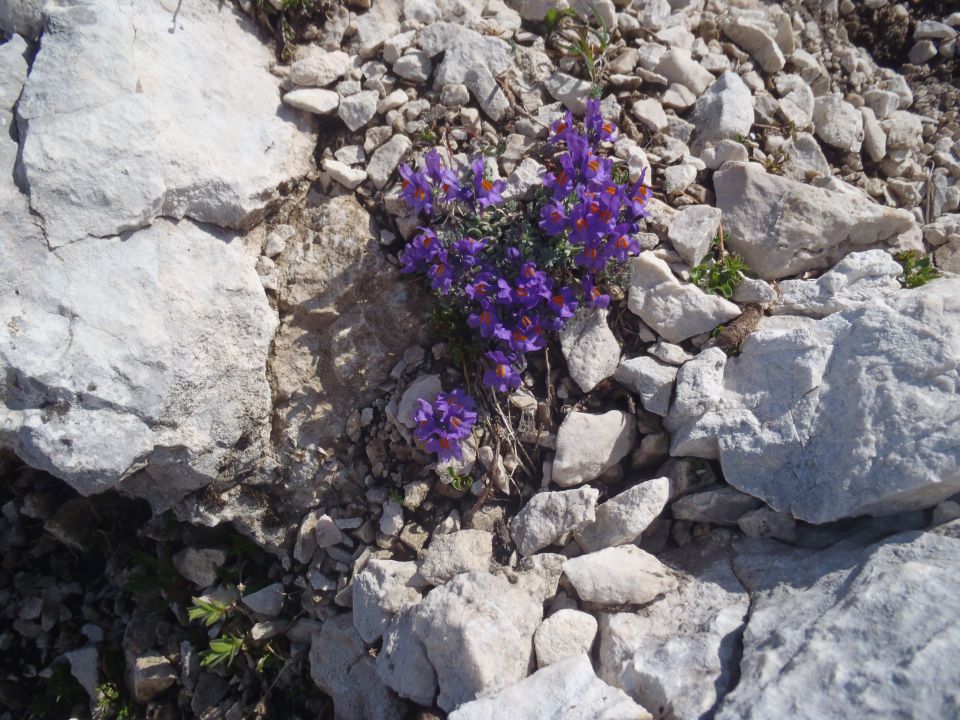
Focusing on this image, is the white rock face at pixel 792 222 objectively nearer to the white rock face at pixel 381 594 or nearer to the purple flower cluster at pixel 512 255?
the purple flower cluster at pixel 512 255

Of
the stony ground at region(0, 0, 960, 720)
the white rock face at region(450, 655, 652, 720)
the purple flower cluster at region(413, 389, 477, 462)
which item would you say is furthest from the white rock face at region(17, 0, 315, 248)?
the white rock face at region(450, 655, 652, 720)

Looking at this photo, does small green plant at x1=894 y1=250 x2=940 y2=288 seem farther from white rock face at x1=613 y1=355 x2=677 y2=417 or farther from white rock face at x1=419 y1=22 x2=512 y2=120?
white rock face at x1=419 y1=22 x2=512 y2=120

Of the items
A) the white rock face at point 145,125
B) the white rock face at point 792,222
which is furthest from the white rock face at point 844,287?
the white rock face at point 145,125

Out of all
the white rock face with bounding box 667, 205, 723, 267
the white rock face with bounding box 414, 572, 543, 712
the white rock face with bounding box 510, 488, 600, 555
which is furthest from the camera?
the white rock face with bounding box 667, 205, 723, 267

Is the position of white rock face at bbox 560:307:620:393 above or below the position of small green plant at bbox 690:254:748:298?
below

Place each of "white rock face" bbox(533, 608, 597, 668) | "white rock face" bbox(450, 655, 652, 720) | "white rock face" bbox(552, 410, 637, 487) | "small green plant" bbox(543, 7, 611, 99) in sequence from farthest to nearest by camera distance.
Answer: "small green plant" bbox(543, 7, 611, 99) < "white rock face" bbox(552, 410, 637, 487) < "white rock face" bbox(533, 608, 597, 668) < "white rock face" bbox(450, 655, 652, 720)
